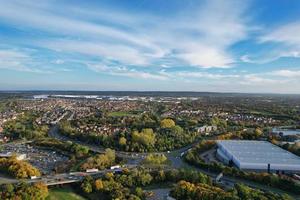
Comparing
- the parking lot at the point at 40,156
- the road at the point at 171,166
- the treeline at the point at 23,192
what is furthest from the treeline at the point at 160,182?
the parking lot at the point at 40,156

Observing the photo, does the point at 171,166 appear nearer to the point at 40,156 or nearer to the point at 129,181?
the point at 129,181

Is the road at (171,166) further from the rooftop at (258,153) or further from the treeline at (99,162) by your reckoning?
the rooftop at (258,153)

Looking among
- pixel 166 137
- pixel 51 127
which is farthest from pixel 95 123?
pixel 166 137

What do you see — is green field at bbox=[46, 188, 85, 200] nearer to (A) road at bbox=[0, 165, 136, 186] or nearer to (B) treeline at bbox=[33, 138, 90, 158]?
(A) road at bbox=[0, 165, 136, 186]

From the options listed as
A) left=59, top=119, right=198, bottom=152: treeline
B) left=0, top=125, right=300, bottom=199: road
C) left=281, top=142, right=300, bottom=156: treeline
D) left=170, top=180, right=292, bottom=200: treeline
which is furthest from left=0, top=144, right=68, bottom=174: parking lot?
left=281, top=142, right=300, bottom=156: treeline

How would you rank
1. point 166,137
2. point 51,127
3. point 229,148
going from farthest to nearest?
point 51,127 → point 166,137 → point 229,148

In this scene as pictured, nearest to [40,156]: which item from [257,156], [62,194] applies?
[62,194]

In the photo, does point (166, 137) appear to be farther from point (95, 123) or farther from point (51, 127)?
point (51, 127)
